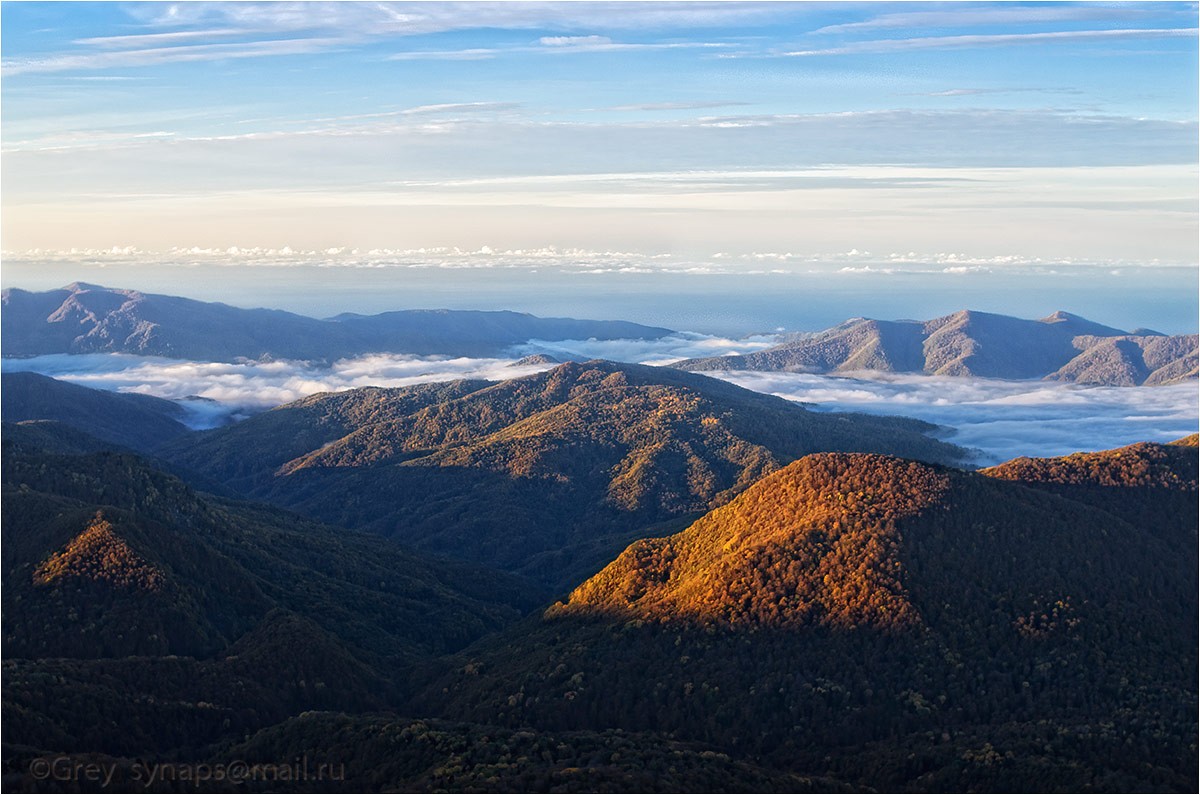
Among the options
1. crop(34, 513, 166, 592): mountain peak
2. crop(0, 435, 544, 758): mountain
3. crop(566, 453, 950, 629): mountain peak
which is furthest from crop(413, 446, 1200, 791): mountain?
crop(34, 513, 166, 592): mountain peak

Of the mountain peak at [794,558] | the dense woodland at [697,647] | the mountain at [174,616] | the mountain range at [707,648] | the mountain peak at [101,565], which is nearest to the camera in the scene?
the dense woodland at [697,647]

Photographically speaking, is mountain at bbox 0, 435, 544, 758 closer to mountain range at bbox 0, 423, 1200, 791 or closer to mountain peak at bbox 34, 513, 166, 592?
mountain peak at bbox 34, 513, 166, 592

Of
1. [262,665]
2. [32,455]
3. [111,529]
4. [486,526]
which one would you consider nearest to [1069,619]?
[262,665]

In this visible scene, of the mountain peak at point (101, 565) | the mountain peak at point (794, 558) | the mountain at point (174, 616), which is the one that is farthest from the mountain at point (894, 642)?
the mountain peak at point (101, 565)

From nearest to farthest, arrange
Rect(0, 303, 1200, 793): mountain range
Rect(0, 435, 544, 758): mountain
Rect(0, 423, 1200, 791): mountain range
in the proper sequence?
1. Rect(0, 303, 1200, 793): mountain range
2. Rect(0, 423, 1200, 791): mountain range
3. Rect(0, 435, 544, 758): mountain

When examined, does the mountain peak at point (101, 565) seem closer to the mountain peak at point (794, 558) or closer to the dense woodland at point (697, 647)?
the dense woodland at point (697, 647)

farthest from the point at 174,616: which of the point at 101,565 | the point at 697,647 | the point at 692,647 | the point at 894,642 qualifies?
the point at 894,642

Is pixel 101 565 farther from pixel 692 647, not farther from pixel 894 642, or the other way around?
pixel 894 642

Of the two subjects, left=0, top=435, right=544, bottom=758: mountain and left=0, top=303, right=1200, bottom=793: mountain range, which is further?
left=0, top=435, right=544, bottom=758: mountain
